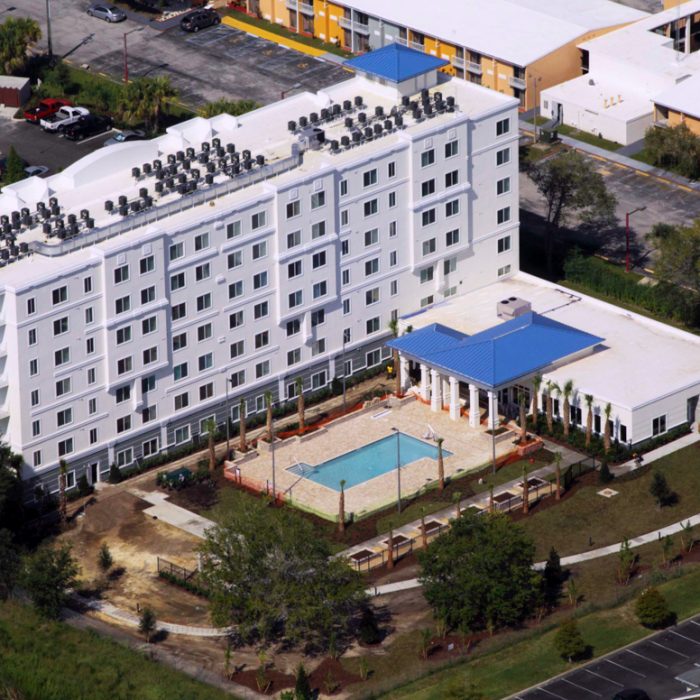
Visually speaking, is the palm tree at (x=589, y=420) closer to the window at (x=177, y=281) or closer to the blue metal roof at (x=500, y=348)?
the blue metal roof at (x=500, y=348)

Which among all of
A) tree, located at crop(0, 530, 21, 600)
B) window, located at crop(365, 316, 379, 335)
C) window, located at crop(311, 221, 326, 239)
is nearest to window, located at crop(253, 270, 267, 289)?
window, located at crop(311, 221, 326, 239)

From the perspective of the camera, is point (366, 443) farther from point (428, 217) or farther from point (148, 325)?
point (428, 217)

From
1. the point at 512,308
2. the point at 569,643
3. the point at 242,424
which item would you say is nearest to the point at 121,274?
the point at 242,424

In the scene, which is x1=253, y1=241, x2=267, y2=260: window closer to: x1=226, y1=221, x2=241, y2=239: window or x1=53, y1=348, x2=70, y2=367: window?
x1=226, y1=221, x2=241, y2=239: window

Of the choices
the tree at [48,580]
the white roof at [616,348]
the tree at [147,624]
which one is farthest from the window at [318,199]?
the tree at [147,624]

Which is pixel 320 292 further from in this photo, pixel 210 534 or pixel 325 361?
pixel 210 534
